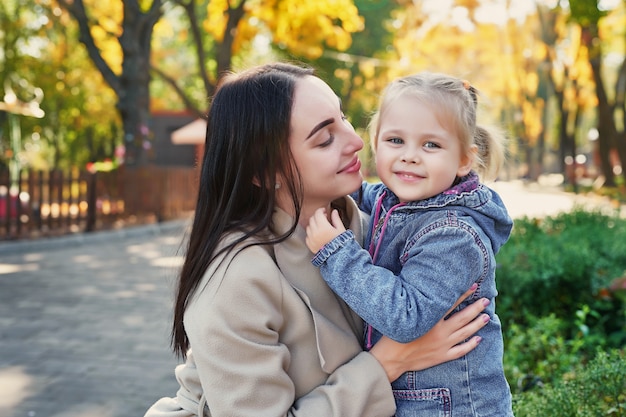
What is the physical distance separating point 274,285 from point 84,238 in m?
12.3

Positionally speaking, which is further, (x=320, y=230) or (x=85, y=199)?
(x=85, y=199)

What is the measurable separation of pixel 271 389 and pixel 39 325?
554 centimetres

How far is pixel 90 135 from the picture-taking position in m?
43.4

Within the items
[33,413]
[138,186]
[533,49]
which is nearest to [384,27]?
[533,49]

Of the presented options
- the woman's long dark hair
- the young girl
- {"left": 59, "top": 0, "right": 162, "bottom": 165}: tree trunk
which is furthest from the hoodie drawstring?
{"left": 59, "top": 0, "right": 162, "bottom": 165}: tree trunk

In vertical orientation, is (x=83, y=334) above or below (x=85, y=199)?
below

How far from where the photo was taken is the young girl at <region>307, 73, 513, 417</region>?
1.91 meters

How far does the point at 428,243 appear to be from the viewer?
1.98 m

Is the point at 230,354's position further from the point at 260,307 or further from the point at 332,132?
the point at 332,132

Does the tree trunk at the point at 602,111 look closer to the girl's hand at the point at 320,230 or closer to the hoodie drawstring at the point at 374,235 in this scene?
the hoodie drawstring at the point at 374,235

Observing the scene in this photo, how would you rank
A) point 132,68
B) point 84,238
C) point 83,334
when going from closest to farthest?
1. point 83,334
2. point 84,238
3. point 132,68

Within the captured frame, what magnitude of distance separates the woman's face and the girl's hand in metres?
0.08

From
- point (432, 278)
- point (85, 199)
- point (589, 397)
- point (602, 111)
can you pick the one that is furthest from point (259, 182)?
point (602, 111)

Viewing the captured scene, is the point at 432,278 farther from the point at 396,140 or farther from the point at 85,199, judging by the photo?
the point at 85,199
